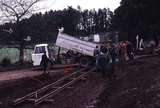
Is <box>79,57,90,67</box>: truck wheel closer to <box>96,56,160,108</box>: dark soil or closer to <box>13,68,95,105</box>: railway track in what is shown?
<box>13,68,95,105</box>: railway track

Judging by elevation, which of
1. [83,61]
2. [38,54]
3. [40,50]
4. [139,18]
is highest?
[139,18]

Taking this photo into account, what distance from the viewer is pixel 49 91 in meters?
22.3

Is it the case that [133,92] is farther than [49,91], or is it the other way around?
[49,91]

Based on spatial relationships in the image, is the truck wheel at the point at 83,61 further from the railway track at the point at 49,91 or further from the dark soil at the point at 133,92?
the dark soil at the point at 133,92

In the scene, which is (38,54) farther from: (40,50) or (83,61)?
(83,61)

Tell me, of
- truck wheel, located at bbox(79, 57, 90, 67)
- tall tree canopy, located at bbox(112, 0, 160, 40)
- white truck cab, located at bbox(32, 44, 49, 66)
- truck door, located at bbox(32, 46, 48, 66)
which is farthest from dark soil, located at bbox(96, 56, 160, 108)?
tall tree canopy, located at bbox(112, 0, 160, 40)

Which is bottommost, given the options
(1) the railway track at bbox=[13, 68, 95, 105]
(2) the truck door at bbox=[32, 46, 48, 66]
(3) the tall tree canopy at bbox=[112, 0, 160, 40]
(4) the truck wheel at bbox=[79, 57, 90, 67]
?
(1) the railway track at bbox=[13, 68, 95, 105]

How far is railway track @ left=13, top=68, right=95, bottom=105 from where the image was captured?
19.4 m

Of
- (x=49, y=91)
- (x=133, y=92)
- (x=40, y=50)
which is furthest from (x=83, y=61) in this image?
(x=133, y=92)

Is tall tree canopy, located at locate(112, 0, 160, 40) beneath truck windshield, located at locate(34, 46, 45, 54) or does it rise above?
above

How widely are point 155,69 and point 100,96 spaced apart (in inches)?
309

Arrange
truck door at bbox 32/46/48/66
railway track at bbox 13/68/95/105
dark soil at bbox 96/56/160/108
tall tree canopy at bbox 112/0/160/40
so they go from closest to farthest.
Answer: dark soil at bbox 96/56/160/108, railway track at bbox 13/68/95/105, truck door at bbox 32/46/48/66, tall tree canopy at bbox 112/0/160/40

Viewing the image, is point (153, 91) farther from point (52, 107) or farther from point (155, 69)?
point (155, 69)

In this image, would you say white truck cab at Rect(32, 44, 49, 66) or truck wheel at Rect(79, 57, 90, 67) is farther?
white truck cab at Rect(32, 44, 49, 66)
